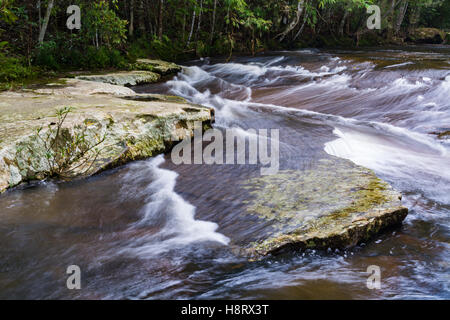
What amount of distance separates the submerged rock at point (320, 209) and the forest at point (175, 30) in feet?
9.98

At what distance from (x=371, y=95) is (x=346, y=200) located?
5.92m

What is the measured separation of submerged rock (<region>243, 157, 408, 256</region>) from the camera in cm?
250

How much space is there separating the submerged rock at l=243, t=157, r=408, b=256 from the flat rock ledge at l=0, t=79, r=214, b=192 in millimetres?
1722

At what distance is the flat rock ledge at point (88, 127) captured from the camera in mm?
3391

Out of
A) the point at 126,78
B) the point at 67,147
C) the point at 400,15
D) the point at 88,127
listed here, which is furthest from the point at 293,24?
the point at 67,147

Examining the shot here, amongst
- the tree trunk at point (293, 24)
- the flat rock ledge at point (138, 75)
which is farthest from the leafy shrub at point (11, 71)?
the tree trunk at point (293, 24)

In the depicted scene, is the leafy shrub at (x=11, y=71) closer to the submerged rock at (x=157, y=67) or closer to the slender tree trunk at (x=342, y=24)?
the submerged rock at (x=157, y=67)

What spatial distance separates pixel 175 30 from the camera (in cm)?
1502

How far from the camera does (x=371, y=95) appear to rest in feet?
25.8


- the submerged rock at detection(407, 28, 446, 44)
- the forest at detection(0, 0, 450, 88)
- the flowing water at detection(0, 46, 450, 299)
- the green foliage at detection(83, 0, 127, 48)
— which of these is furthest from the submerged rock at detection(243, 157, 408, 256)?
the submerged rock at detection(407, 28, 446, 44)

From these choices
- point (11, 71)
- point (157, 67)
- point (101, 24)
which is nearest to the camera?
point (11, 71)

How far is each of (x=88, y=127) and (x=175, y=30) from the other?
12.6m

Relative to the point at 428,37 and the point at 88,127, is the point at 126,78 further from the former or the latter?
the point at 428,37
